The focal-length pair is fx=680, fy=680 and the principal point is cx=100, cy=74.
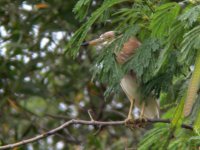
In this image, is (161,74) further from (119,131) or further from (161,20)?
(119,131)

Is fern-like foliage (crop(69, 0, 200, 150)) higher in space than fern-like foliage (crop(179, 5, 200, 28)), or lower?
lower

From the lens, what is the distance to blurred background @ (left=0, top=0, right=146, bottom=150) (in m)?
6.38

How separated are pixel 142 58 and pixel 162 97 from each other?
949mm

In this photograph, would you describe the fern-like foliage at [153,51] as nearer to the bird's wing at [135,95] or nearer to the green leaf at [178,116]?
the green leaf at [178,116]

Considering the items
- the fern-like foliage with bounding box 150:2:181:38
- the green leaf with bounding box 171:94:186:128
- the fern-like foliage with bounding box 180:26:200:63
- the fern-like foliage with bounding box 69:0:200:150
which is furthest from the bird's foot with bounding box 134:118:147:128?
the fern-like foliage with bounding box 180:26:200:63

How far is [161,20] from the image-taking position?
2.92m

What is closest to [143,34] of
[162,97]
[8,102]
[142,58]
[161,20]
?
[142,58]

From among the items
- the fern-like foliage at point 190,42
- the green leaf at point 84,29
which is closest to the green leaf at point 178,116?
the fern-like foliage at point 190,42

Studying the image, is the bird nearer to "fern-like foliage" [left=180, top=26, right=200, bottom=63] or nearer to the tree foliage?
the tree foliage

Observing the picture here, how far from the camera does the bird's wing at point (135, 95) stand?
→ 409 cm

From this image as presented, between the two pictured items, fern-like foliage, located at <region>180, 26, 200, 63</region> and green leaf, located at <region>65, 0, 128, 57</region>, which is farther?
green leaf, located at <region>65, 0, 128, 57</region>

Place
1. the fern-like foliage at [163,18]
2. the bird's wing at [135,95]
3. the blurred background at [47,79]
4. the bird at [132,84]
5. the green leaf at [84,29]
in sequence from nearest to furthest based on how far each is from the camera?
the fern-like foliage at [163,18] < the green leaf at [84,29] < the bird at [132,84] < the bird's wing at [135,95] < the blurred background at [47,79]

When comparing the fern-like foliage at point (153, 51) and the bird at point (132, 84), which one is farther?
the bird at point (132, 84)

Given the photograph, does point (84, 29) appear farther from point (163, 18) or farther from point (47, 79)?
point (47, 79)
